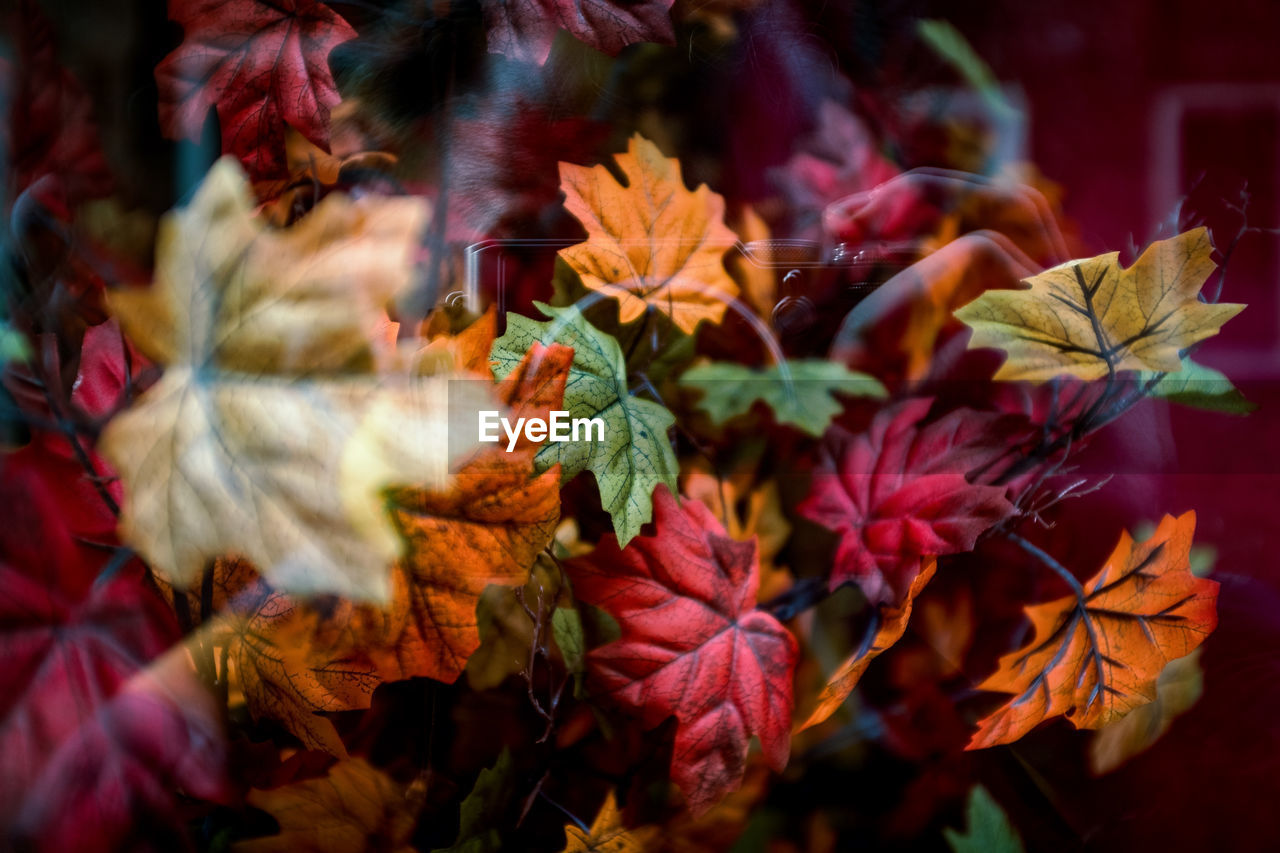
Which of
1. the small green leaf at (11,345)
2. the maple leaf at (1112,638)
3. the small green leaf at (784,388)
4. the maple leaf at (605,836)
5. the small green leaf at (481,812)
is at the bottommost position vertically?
the maple leaf at (605,836)

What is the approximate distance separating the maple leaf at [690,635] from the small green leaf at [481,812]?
8 cm

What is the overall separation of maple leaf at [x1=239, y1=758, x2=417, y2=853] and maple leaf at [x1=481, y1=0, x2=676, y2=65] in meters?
0.38

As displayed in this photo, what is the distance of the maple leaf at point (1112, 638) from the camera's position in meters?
0.36

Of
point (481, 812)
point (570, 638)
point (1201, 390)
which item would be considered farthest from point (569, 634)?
point (1201, 390)

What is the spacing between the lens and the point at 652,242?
35 cm

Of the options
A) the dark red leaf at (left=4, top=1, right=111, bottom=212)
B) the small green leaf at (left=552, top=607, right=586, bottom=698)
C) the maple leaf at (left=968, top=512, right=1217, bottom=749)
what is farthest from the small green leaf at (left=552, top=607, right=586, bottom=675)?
the dark red leaf at (left=4, top=1, right=111, bottom=212)

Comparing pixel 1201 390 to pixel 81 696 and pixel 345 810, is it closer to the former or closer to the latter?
pixel 345 810

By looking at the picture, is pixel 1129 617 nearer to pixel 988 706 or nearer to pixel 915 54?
pixel 988 706

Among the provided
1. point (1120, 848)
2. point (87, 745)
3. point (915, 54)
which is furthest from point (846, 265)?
point (87, 745)

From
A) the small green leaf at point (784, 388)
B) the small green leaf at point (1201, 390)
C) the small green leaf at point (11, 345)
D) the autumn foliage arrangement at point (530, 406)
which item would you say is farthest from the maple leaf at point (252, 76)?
the small green leaf at point (1201, 390)

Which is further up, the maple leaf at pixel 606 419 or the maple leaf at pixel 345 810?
the maple leaf at pixel 606 419

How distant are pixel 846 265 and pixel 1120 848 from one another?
35 centimetres

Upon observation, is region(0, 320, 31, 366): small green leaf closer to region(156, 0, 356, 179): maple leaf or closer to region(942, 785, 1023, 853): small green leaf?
region(156, 0, 356, 179): maple leaf

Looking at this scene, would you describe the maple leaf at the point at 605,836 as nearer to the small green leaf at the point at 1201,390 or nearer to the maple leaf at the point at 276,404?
the maple leaf at the point at 276,404
